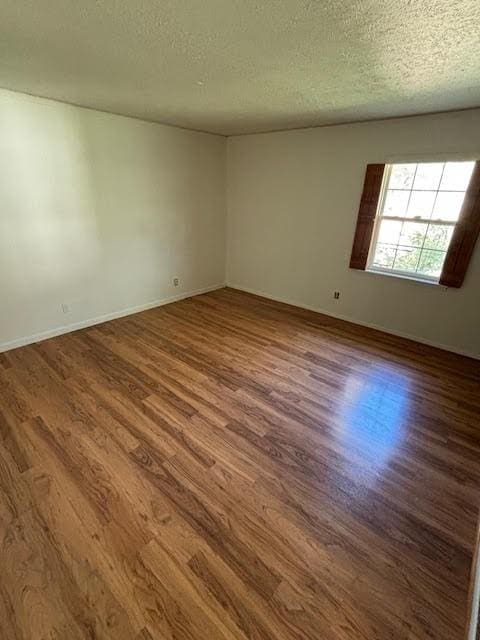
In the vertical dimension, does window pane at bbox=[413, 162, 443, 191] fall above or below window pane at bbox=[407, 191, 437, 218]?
above

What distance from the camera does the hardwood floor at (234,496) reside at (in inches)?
45.6

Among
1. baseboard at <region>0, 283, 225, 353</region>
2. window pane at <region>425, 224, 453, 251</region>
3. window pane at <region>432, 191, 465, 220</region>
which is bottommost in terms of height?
baseboard at <region>0, 283, 225, 353</region>

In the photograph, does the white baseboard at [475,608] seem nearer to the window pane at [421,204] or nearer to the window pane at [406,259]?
the window pane at [406,259]

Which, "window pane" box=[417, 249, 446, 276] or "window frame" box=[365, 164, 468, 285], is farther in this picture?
"window pane" box=[417, 249, 446, 276]

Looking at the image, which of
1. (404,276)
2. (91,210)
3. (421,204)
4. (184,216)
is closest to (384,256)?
(404,276)

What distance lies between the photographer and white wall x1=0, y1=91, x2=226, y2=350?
274 centimetres

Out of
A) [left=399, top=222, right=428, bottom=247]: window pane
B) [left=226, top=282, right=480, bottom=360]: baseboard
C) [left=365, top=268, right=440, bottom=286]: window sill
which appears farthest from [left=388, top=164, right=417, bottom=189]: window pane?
[left=226, top=282, right=480, bottom=360]: baseboard

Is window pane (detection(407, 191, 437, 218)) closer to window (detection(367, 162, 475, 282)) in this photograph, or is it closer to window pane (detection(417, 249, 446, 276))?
window (detection(367, 162, 475, 282))

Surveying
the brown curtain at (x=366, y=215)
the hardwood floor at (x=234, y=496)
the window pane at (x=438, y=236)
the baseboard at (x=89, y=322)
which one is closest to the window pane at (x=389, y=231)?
the brown curtain at (x=366, y=215)

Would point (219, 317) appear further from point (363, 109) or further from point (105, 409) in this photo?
point (363, 109)

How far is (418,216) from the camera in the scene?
3.10m

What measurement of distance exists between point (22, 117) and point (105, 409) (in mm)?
2697

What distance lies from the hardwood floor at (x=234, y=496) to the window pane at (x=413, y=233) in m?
1.32

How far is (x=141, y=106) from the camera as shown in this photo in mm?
2793
